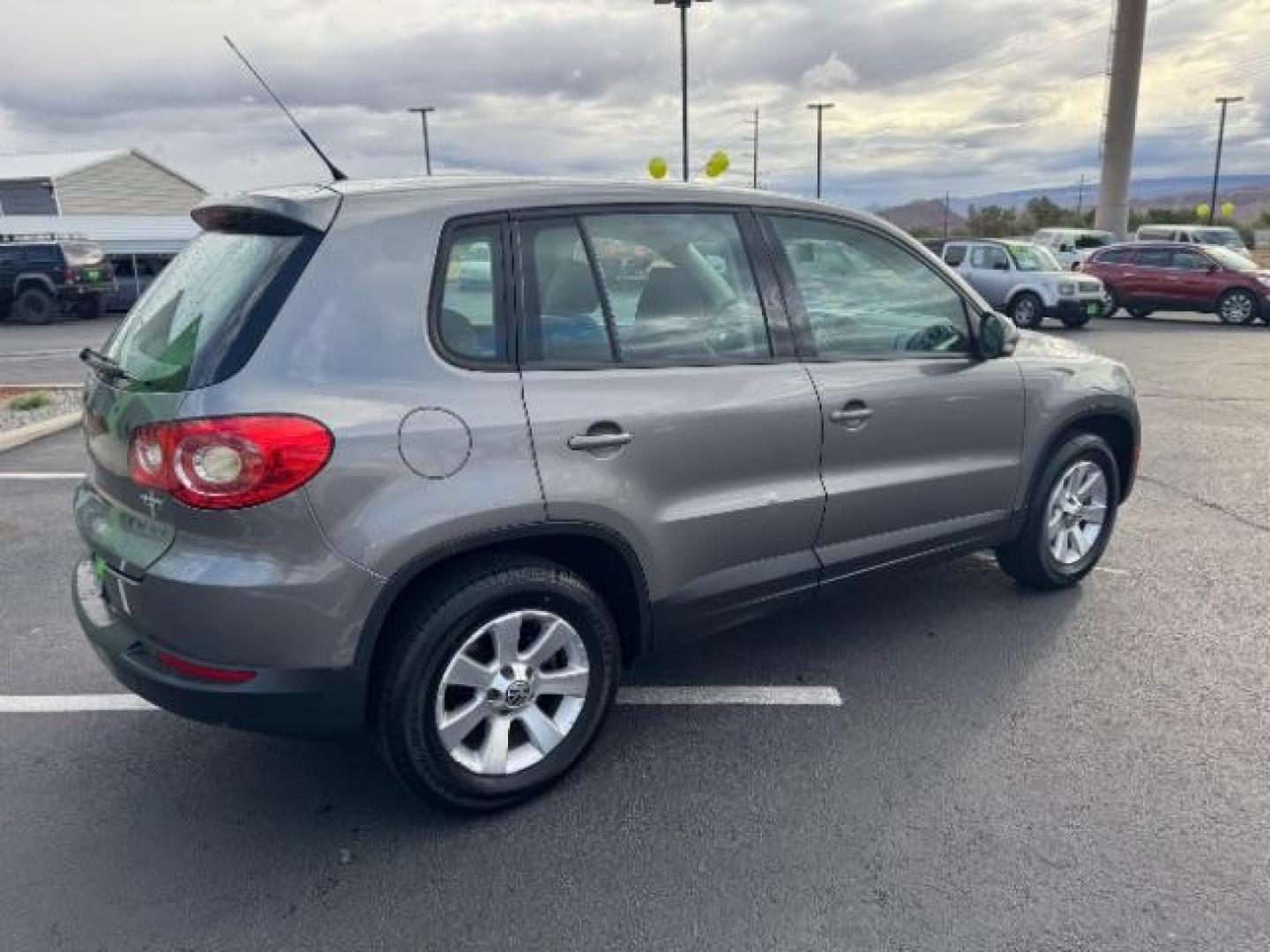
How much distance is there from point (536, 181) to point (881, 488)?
1.68 meters

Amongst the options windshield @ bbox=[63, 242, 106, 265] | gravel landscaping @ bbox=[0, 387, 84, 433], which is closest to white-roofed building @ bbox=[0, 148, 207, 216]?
windshield @ bbox=[63, 242, 106, 265]

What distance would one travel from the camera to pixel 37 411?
9.19 meters

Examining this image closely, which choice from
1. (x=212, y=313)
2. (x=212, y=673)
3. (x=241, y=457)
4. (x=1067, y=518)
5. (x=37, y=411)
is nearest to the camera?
(x=241, y=457)

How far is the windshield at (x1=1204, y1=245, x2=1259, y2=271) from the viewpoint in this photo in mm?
18614

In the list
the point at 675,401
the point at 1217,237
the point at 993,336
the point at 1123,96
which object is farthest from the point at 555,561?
the point at 1123,96

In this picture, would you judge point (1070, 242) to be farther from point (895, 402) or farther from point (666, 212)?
point (666, 212)

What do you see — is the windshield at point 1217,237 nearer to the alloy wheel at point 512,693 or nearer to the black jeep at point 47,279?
the black jeep at point 47,279

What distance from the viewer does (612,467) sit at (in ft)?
9.51

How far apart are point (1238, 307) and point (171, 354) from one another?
20574 millimetres

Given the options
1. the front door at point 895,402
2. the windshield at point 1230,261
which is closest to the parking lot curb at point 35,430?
the front door at point 895,402

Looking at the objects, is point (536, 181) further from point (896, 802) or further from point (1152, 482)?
point (1152, 482)

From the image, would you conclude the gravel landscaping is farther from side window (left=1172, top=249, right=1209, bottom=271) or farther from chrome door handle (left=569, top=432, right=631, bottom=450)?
side window (left=1172, top=249, right=1209, bottom=271)

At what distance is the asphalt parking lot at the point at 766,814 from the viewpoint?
8.09 feet

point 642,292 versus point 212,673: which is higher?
point 642,292
